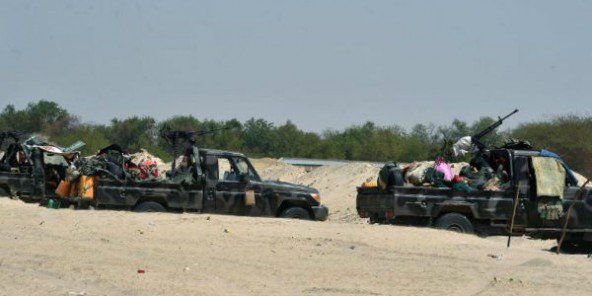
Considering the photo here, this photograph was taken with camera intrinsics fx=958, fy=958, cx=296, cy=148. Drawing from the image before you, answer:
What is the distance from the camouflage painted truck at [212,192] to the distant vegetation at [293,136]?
4146cm

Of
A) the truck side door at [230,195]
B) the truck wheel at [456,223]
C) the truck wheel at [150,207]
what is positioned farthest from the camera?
the truck wheel at [150,207]

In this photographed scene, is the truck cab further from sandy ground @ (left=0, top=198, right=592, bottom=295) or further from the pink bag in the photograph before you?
the pink bag

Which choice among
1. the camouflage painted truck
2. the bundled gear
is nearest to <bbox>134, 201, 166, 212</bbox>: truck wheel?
the camouflage painted truck

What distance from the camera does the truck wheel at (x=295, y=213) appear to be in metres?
20.4

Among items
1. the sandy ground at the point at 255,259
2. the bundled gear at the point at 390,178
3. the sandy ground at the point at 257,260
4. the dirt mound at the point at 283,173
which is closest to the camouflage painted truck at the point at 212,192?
the sandy ground at the point at 255,259

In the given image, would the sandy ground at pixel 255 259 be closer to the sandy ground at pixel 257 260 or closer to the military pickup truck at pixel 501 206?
the sandy ground at pixel 257 260

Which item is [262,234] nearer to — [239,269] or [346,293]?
[239,269]

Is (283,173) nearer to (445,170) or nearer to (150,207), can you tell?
(150,207)

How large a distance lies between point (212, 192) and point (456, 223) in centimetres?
530

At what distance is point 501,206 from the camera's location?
58.9ft

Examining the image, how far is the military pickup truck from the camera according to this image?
58.6ft

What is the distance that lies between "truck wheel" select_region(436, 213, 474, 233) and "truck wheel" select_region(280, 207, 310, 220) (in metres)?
3.47

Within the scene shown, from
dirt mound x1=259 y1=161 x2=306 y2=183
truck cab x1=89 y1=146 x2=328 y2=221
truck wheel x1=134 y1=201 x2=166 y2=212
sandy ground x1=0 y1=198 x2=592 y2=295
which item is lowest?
sandy ground x1=0 y1=198 x2=592 y2=295

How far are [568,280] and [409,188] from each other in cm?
501
